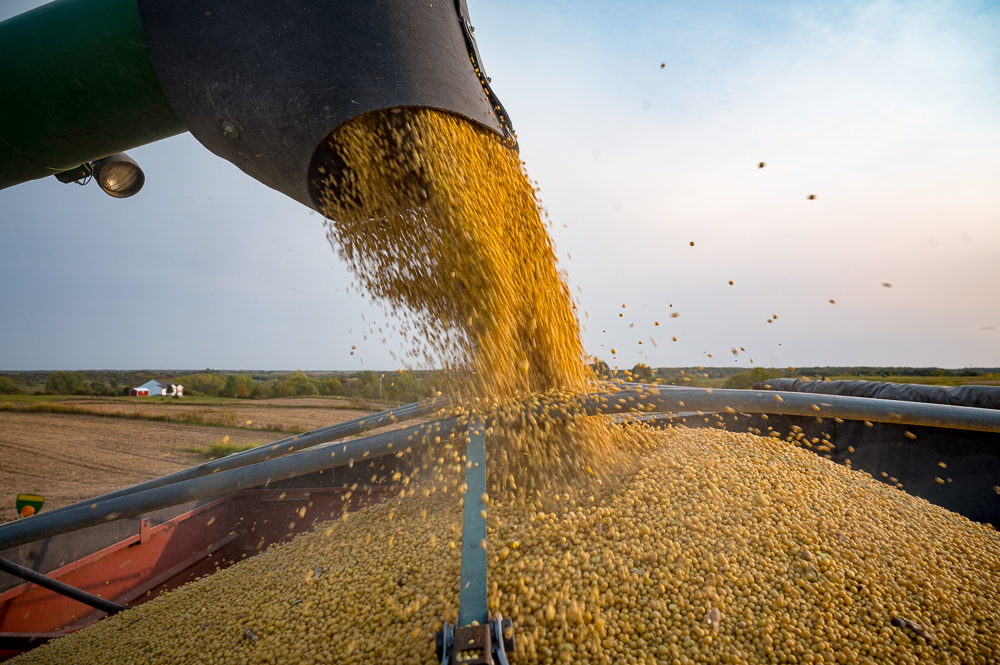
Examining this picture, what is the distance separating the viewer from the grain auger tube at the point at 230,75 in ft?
5.16

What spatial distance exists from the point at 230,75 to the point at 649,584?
2.31 metres

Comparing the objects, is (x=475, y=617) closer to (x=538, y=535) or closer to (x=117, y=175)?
(x=538, y=535)

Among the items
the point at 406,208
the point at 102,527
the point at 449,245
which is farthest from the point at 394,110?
the point at 102,527

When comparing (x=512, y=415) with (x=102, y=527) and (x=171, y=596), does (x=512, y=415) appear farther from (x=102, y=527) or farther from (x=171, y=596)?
(x=102, y=527)

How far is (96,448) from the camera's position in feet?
35.8

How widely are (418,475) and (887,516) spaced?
7.41ft

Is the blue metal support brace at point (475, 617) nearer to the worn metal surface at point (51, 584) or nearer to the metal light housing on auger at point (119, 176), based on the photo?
the worn metal surface at point (51, 584)

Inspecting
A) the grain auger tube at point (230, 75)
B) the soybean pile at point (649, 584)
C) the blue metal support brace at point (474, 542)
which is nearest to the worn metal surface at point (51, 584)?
the soybean pile at point (649, 584)

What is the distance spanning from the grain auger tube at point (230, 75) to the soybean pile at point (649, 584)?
65.2 inches

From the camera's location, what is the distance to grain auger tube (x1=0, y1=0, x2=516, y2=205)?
5.16 feet

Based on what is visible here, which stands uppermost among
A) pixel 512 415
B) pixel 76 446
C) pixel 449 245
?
pixel 449 245

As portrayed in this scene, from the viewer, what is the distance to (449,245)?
1.88m

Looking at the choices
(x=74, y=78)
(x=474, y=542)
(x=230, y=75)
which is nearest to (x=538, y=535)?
(x=474, y=542)

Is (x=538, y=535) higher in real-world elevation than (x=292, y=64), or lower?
lower
